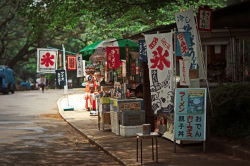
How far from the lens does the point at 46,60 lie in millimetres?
22328

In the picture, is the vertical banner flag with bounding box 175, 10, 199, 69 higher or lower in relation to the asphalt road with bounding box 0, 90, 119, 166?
higher

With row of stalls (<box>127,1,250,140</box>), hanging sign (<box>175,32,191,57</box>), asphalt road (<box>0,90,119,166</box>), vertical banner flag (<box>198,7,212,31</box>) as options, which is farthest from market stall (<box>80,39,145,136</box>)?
vertical banner flag (<box>198,7,212,31</box>)

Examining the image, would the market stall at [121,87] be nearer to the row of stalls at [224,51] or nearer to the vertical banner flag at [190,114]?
the row of stalls at [224,51]

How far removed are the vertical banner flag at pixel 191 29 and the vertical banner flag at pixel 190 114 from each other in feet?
2.53

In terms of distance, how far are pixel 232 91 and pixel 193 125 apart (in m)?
2.09

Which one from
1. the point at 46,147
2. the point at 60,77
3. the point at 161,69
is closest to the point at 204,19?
the point at 161,69

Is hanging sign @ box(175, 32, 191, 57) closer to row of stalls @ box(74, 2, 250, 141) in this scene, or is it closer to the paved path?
row of stalls @ box(74, 2, 250, 141)

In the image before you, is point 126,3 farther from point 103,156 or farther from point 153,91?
point 103,156

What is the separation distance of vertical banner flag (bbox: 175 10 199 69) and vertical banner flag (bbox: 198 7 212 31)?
35cm

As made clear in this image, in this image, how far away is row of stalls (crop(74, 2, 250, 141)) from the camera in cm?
926

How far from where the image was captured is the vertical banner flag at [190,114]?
9.16 m

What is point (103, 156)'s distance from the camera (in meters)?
9.77

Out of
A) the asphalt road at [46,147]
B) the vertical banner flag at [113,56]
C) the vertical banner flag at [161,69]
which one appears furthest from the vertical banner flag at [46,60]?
the vertical banner flag at [161,69]

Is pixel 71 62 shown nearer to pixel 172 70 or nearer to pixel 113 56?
pixel 113 56
